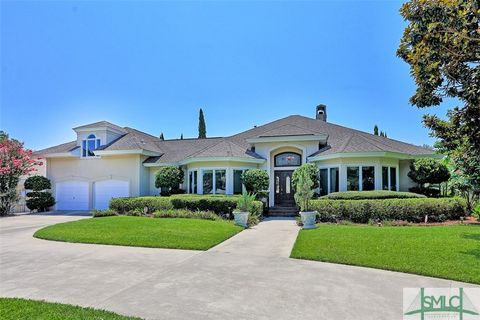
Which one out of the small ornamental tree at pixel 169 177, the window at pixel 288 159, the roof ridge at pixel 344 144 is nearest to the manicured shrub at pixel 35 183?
the small ornamental tree at pixel 169 177

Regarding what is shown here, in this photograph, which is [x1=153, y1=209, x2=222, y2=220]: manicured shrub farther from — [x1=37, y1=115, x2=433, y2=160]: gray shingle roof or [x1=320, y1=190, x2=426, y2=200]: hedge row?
[x1=320, y1=190, x2=426, y2=200]: hedge row

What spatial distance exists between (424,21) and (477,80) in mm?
2097

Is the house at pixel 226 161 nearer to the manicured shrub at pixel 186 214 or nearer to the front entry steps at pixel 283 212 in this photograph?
the front entry steps at pixel 283 212

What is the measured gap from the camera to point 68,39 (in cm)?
1513

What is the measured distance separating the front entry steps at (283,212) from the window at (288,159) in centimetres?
303

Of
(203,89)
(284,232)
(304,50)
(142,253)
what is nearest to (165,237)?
(142,253)

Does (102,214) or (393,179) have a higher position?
(393,179)

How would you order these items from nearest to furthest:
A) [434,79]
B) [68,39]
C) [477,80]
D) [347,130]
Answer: [477,80]
[434,79]
[68,39]
[347,130]

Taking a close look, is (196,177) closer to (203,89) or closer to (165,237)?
(203,89)

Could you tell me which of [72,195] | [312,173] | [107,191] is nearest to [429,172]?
[312,173]

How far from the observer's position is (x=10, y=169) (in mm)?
22562

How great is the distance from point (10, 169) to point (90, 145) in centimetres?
560

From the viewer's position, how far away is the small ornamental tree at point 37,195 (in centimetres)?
2348
